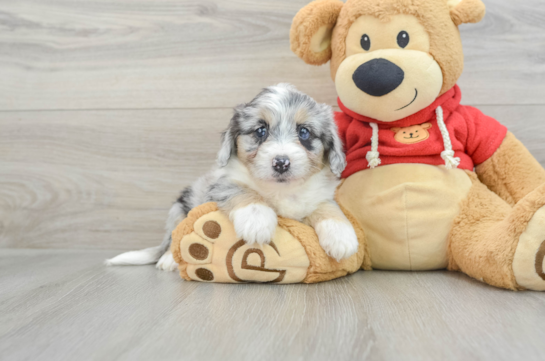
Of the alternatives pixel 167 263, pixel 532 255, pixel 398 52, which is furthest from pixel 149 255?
pixel 532 255

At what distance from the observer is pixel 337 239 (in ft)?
5.22

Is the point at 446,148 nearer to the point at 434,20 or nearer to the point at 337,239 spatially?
the point at 434,20

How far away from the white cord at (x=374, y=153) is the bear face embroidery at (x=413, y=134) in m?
0.09

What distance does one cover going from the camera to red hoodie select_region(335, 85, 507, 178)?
5.99 ft

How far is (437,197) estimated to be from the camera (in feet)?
5.81

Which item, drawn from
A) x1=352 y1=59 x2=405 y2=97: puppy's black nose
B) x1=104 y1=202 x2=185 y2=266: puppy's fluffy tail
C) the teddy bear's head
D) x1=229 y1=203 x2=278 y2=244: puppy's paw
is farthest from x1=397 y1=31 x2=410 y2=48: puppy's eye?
x1=104 y1=202 x2=185 y2=266: puppy's fluffy tail

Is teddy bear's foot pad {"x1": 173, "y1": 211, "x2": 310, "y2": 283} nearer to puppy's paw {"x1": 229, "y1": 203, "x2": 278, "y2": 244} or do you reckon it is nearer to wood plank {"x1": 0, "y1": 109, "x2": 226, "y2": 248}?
puppy's paw {"x1": 229, "y1": 203, "x2": 278, "y2": 244}

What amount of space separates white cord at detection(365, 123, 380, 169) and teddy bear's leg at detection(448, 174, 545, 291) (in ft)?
1.31

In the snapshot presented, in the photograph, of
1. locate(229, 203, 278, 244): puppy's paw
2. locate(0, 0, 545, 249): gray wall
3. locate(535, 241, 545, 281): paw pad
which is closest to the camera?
locate(535, 241, 545, 281): paw pad

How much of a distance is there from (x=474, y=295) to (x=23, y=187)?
2.56 metres

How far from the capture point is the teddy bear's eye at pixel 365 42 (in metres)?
1.74

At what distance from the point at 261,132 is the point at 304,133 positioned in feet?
0.58

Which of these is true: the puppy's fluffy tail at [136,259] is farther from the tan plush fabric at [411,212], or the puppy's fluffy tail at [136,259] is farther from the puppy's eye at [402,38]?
the puppy's eye at [402,38]

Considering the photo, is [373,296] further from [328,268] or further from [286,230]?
[286,230]
